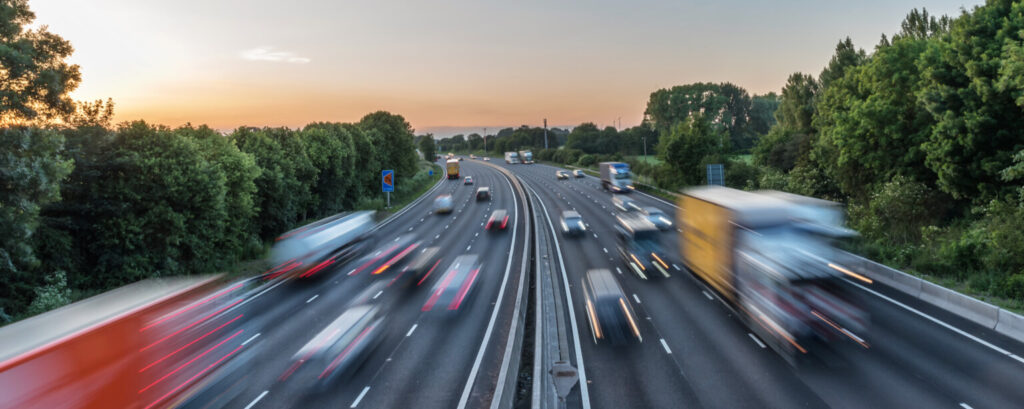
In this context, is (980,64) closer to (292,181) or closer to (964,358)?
(964,358)

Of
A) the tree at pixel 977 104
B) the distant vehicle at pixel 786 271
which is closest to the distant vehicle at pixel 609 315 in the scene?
the distant vehicle at pixel 786 271

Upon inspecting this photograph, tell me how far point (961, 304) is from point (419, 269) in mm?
24250

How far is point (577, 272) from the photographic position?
29031 millimetres

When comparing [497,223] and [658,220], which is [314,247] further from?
[658,220]

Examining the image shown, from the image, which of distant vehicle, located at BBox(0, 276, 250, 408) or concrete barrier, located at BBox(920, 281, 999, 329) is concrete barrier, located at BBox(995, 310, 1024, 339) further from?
distant vehicle, located at BBox(0, 276, 250, 408)

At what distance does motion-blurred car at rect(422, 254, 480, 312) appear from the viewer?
23156mm

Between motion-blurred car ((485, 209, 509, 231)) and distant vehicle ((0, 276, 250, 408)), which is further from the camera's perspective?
motion-blurred car ((485, 209, 509, 231))

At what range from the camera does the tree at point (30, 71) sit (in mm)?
22312

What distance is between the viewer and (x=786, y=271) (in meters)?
16.6

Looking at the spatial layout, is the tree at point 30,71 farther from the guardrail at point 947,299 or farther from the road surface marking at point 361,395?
the guardrail at point 947,299

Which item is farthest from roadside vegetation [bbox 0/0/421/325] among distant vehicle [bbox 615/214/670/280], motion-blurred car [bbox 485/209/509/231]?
distant vehicle [bbox 615/214/670/280]

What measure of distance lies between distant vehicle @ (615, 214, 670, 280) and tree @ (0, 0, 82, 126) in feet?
96.8

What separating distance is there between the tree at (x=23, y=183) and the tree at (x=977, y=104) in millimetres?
43009

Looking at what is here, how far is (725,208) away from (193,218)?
28382 millimetres
